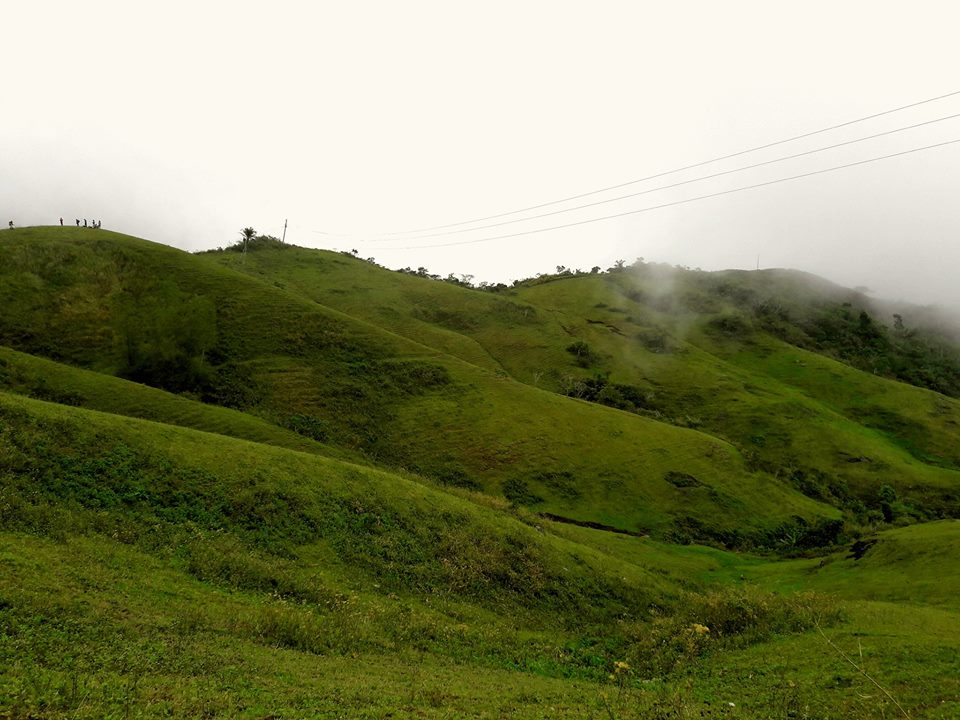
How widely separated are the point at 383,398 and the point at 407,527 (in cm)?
3022

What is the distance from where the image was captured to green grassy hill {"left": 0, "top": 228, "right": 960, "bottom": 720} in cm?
1207

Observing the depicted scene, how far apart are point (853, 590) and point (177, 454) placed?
30.4 meters

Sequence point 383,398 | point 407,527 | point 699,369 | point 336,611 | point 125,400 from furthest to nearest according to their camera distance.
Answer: point 699,369 → point 383,398 → point 125,400 → point 407,527 → point 336,611

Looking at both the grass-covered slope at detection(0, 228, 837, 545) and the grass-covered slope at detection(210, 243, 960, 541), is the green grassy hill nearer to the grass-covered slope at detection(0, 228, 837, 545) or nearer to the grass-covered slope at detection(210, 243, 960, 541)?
the grass-covered slope at detection(0, 228, 837, 545)

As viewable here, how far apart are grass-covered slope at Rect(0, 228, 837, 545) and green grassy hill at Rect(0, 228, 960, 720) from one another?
337 mm

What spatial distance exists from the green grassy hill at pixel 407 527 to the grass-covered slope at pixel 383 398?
1.10ft

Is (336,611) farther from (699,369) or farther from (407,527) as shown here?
(699,369)

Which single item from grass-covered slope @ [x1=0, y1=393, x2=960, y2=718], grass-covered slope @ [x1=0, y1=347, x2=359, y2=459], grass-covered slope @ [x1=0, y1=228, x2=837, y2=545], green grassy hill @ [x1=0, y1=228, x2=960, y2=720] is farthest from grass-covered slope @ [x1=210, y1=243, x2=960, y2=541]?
grass-covered slope @ [x1=0, y1=347, x2=359, y2=459]

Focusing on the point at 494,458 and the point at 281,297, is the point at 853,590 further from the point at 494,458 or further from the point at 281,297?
the point at 281,297

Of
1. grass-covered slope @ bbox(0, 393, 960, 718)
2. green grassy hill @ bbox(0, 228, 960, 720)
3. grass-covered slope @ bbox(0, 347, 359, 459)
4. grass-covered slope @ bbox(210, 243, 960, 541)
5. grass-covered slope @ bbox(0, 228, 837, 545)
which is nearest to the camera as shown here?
grass-covered slope @ bbox(0, 393, 960, 718)

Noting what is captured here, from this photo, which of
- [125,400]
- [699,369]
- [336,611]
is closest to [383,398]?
[125,400]

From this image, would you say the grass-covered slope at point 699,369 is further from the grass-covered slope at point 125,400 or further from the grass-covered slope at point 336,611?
the grass-covered slope at point 125,400

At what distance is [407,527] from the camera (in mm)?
25266

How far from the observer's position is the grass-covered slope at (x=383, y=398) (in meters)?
45.7
